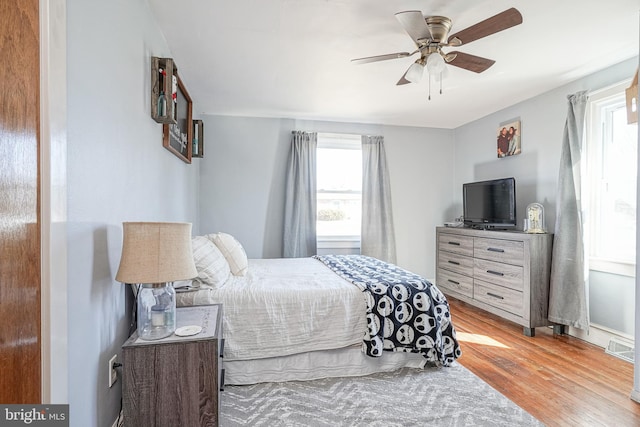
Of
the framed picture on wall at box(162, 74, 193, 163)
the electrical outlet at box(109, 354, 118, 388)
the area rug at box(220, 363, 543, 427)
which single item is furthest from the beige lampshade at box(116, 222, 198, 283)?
the framed picture on wall at box(162, 74, 193, 163)

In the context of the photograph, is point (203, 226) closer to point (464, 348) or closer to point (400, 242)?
point (400, 242)

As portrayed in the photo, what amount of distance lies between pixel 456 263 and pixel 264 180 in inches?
110

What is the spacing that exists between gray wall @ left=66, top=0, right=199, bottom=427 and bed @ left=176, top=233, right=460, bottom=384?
615 mm

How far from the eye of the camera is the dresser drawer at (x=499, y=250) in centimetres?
324

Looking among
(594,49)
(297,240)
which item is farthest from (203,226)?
(594,49)

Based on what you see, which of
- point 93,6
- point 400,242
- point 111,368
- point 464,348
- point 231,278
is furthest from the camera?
point 400,242

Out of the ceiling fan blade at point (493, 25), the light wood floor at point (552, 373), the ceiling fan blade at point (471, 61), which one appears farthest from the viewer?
the ceiling fan blade at point (471, 61)

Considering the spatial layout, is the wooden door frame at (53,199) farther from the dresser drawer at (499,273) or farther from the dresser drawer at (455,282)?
the dresser drawer at (455,282)

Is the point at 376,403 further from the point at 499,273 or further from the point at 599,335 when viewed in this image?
the point at 599,335

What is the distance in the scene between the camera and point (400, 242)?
193 inches

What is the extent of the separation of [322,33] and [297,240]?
267 cm

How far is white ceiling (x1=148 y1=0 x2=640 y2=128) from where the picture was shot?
2072 mm

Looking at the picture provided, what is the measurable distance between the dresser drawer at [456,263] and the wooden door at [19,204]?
4.01 meters

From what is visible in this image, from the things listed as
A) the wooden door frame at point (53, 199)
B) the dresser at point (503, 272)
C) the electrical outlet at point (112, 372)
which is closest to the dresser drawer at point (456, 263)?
the dresser at point (503, 272)
